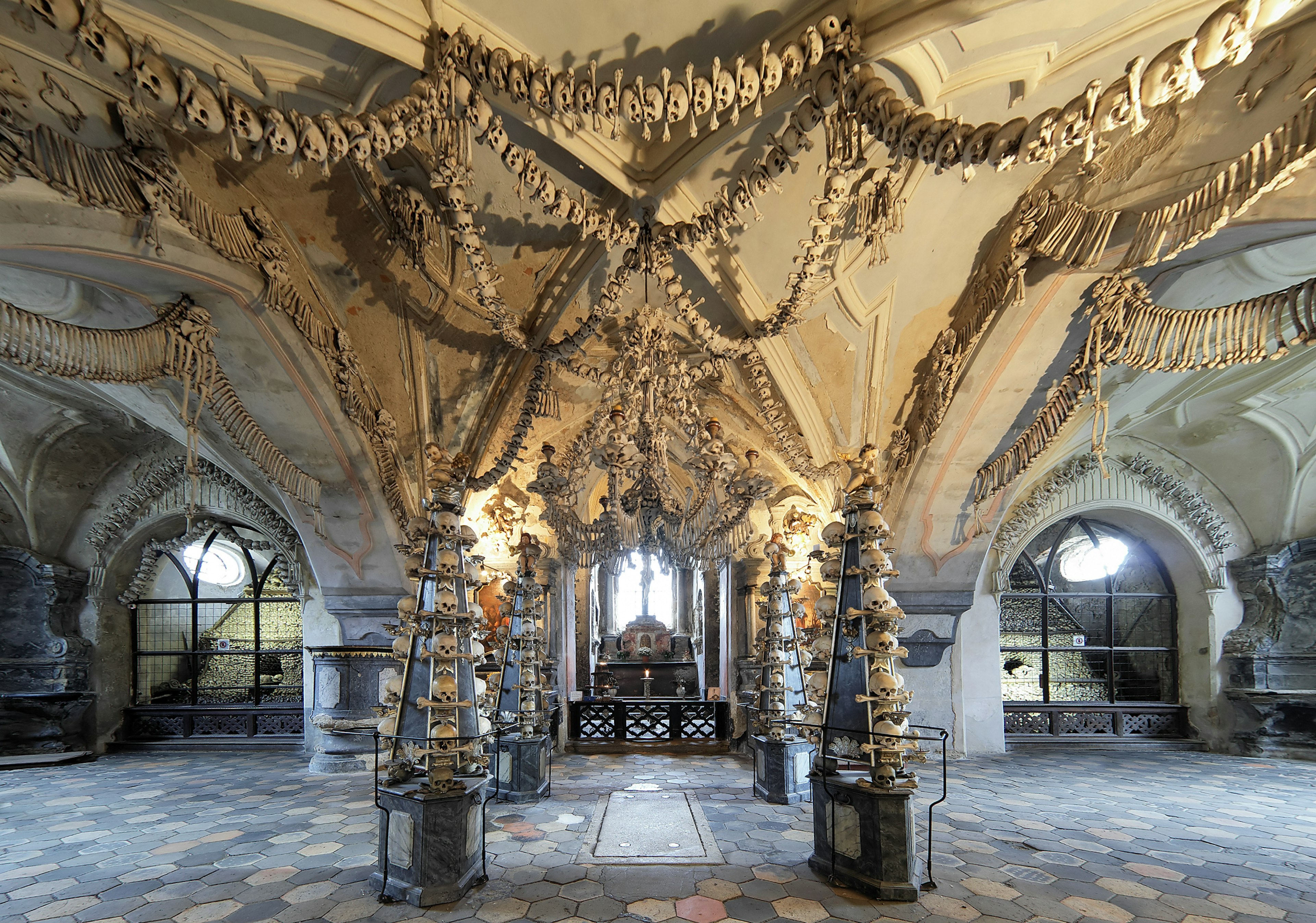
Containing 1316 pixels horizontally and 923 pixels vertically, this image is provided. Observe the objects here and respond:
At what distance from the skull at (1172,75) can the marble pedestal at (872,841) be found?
142 inches

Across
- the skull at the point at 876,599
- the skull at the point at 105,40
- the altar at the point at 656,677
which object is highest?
the skull at the point at 105,40

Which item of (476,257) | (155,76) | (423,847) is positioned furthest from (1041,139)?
(423,847)

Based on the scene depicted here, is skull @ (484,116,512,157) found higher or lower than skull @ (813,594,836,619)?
higher

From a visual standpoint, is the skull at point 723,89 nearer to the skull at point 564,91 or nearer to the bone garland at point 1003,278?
the skull at point 564,91

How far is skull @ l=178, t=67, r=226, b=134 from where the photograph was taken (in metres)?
3.14

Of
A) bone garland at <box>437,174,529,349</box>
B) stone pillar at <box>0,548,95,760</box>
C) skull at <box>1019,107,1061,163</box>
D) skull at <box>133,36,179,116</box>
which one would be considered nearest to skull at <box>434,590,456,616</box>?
bone garland at <box>437,174,529,349</box>

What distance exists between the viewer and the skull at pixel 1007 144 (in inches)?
132

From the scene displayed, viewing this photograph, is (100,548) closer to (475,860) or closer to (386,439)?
(386,439)

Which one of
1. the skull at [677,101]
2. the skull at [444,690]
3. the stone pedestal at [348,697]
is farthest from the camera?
the stone pedestal at [348,697]

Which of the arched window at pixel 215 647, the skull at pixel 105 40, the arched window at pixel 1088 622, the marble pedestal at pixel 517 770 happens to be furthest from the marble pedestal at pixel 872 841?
the arched window at pixel 215 647

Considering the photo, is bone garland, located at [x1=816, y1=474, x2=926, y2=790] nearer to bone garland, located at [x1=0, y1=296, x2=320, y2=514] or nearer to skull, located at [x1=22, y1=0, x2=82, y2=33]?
skull, located at [x1=22, y1=0, x2=82, y2=33]

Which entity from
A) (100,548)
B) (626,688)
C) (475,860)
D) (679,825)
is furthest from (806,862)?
(100,548)

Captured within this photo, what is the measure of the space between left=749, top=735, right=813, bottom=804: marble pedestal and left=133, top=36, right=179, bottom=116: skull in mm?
6149

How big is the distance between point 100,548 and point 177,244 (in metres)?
7.21
